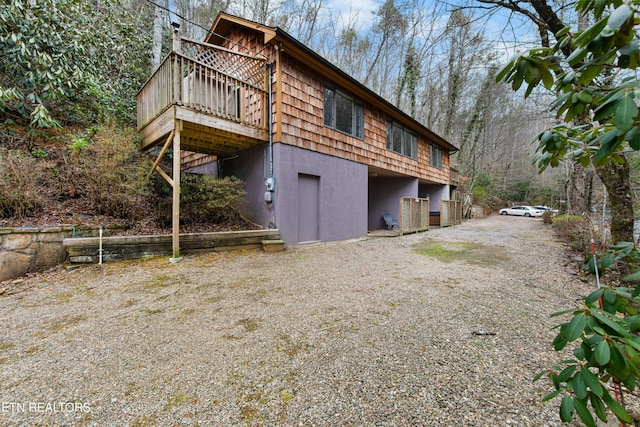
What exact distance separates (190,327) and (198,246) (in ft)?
9.65

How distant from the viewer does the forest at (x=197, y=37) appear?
455 centimetres

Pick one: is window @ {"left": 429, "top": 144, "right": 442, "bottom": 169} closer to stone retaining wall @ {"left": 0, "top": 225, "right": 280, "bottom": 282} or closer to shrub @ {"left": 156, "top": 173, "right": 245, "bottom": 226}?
shrub @ {"left": 156, "top": 173, "right": 245, "bottom": 226}

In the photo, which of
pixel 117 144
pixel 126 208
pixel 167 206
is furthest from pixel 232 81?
pixel 126 208

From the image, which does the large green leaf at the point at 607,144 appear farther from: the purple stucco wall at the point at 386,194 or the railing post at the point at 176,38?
the purple stucco wall at the point at 386,194

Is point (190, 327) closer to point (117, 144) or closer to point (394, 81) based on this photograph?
point (117, 144)

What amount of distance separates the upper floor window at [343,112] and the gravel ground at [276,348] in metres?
4.92

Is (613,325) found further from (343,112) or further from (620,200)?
(343,112)

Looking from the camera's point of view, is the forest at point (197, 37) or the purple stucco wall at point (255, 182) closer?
the forest at point (197, 37)

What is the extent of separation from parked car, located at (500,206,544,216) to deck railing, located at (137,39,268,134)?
25759 millimetres

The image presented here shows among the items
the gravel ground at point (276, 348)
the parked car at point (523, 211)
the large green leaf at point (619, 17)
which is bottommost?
the gravel ground at point (276, 348)

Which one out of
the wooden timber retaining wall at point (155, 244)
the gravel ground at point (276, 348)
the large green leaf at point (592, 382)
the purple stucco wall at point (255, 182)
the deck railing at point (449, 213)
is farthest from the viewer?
the deck railing at point (449, 213)

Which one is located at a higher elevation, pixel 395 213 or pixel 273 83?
pixel 273 83

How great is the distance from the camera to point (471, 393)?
154 cm

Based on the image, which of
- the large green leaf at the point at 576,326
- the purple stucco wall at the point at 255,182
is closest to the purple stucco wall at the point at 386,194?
the purple stucco wall at the point at 255,182
